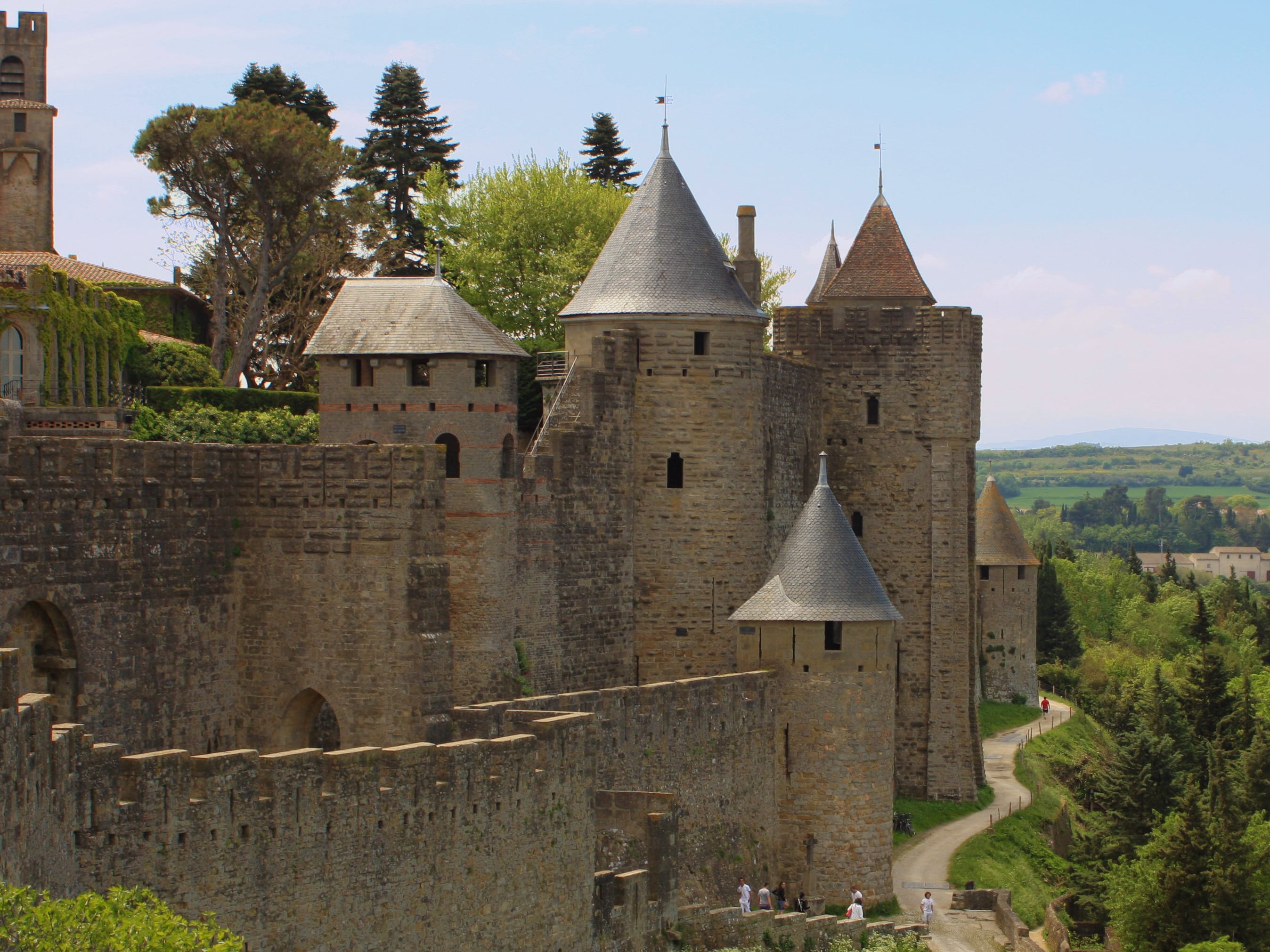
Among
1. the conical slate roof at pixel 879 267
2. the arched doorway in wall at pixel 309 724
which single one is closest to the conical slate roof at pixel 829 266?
the conical slate roof at pixel 879 267

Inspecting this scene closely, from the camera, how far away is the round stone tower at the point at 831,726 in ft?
136

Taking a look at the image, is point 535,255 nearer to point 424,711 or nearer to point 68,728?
point 424,711

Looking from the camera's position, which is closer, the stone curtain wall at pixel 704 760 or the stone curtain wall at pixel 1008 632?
the stone curtain wall at pixel 704 760

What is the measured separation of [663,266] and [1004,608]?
34964mm

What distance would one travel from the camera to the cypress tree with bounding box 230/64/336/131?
64625mm

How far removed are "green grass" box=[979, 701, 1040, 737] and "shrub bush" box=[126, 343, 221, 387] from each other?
2823 centimetres

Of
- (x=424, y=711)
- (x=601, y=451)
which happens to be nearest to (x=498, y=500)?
(x=601, y=451)

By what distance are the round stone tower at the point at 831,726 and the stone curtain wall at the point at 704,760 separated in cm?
50

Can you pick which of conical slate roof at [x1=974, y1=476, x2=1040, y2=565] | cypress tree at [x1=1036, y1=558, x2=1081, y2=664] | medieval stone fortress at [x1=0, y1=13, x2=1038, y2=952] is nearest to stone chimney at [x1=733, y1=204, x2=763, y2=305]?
medieval stone fortress at [x1=0, y1=13, x2=1038, y2=952]

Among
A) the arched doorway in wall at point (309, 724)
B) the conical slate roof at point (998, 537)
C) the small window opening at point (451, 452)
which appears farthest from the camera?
the conical slate roof at point (998, 537)

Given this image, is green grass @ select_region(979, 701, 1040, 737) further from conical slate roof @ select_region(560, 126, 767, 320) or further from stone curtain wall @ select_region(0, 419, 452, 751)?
stone curtain wall @ select_region(0, 419, 452, 751)

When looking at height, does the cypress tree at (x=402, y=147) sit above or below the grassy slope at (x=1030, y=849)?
above

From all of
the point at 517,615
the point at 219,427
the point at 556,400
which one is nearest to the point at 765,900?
the point at 517,615

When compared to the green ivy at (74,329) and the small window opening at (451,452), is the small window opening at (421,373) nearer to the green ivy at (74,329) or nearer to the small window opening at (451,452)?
the small window opening at (451,452)
